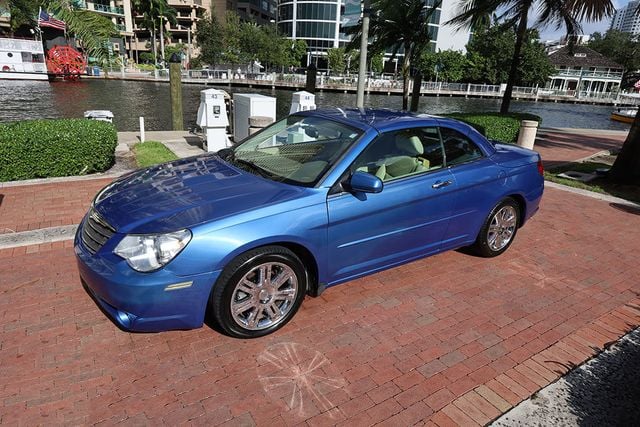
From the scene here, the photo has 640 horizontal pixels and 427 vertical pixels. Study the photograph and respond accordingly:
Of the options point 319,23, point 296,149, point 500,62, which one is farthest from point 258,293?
point 319,23

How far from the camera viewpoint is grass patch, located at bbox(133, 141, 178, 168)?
8.36 meters

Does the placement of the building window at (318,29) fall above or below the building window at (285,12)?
below

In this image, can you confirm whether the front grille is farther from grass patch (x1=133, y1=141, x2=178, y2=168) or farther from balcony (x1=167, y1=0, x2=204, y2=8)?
balcony (x1=167, y1=0, x2=204, y2=8)

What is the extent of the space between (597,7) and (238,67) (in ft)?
174

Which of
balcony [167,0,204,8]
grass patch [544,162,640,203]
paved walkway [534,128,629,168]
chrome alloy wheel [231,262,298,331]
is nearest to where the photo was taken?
chrome alloy wheel [231,262,298,331]

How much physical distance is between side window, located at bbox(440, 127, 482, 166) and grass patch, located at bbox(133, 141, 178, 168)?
18.9 feet

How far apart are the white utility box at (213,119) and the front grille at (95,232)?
6.43 meters

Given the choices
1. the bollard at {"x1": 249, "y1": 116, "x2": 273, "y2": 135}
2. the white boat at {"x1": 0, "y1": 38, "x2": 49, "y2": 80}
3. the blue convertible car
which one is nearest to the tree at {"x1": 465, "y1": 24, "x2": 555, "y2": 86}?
the white boat at {"x1": 0, "y1": 38, "x2": 49, "y2": 80}

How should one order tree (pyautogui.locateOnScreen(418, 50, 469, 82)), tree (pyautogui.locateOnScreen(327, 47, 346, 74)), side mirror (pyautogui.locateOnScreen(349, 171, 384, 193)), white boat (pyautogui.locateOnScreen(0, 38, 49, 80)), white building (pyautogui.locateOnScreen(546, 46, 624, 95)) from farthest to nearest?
white building (pyautogui.locateOnScreen(546, 46, 624, 95)) < tree (pyautogui.locateOnScreen(327, 47, 346, 74)) < tree (pyautogui.locateOnScreen(418, 50, 469, 82)) < white boat (pyautogui.locateOnScreen(0, 38, 49, 80)) < side mirror (pyautogui.locateOnScreen(349, 171, 384, 193))

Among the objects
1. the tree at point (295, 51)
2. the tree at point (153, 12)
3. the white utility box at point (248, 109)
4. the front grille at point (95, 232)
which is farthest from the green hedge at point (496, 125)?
the tree at point (295, 51)

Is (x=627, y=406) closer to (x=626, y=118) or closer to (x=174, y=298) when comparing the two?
(x=174, y=298)

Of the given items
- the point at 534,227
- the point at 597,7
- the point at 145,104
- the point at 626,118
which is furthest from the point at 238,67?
the point at 534,227

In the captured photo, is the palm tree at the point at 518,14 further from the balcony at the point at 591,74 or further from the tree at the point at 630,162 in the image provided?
the balcony at the point at 591,74

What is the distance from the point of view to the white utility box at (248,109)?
1005cm
